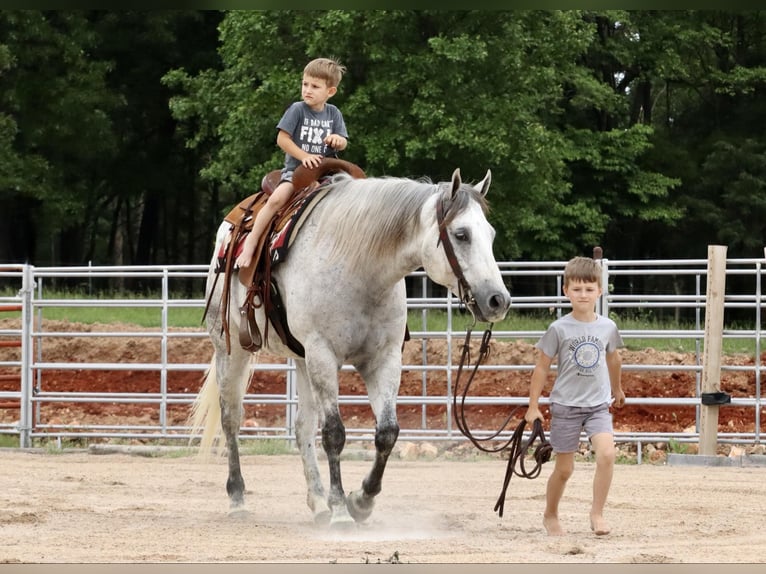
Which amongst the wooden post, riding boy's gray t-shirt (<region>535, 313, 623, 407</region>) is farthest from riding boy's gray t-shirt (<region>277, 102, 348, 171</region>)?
the wooden post

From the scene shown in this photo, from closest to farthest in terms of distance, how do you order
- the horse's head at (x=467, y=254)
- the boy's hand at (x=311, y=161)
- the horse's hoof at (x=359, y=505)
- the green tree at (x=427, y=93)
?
the horse's head at (x=467, y=254)
the horse's hoof at (x=359, y=505)
the boy's hand at (x=311, y=161)
the green tree at (x=427, y=93)

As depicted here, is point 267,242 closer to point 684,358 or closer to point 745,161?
point 684,358

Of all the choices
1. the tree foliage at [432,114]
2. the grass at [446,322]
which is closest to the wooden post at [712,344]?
the grass at [446,322]

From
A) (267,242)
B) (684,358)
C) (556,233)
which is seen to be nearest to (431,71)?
(556,233)

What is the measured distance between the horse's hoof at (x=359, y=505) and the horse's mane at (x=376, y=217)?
3.94 ft

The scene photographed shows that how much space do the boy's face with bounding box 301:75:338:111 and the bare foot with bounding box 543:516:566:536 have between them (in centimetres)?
238

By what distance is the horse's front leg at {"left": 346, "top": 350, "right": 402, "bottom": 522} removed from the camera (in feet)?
18.6

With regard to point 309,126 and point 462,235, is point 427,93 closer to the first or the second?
point 309,126

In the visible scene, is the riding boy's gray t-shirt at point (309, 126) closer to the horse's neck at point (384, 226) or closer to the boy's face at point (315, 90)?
the boy's face at point (315, 90)

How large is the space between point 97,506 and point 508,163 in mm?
15154

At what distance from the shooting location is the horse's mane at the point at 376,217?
5684 millimetres

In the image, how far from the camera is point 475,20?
2109 cm

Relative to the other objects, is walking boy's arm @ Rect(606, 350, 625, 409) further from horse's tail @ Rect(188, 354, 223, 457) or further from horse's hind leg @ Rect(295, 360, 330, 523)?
horse's tail @ Rect(188, 354, 223, 457)

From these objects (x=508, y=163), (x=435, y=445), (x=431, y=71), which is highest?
(x=431, y=71)
